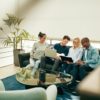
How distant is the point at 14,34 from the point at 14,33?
4cm

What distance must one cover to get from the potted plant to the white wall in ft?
1.09

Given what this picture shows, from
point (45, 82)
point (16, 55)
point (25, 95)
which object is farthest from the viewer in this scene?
point (16, 55)

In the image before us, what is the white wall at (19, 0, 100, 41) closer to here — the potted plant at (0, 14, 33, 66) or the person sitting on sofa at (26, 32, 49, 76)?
the potted plant at (0, 14, 33, 66)

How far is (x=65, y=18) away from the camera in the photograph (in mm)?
6047

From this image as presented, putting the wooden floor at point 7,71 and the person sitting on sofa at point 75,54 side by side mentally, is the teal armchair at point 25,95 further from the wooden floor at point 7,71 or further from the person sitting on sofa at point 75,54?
the wooden floor at point 7,71

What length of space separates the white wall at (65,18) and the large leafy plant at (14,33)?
12.5 inches

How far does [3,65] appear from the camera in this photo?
6445 mm

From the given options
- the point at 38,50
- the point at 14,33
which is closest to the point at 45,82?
the point at 38,50

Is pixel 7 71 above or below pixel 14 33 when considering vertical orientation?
below

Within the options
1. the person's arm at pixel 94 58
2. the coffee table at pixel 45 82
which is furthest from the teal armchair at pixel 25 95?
the person's arm at pixel 94 58

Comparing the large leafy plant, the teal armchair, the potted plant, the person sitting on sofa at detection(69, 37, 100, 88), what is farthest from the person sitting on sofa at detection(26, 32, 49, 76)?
the teal armchair

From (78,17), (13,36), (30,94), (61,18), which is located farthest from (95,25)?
(30,94)

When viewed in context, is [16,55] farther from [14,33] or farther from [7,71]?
[7,71]

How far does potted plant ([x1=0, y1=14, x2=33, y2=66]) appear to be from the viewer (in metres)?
6.30
